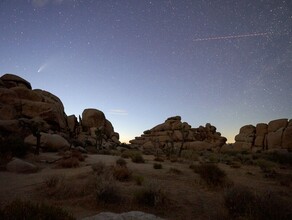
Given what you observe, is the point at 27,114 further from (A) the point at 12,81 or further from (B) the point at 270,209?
(B) the point at 270,209

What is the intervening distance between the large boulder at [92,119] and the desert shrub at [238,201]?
46073 mm

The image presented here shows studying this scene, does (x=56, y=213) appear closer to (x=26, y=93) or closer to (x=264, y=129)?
(x=26, y=93)

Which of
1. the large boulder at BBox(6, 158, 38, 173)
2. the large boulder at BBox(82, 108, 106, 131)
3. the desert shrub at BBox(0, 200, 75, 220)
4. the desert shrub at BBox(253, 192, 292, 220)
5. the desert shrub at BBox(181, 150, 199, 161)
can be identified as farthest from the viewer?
the large boulder at BBox(82, 108, 106, 131)

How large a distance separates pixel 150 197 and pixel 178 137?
54305 millimetres

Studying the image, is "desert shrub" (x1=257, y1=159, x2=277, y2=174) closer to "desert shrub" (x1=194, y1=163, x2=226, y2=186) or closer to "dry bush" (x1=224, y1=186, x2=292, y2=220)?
"desert shrub" (x1=194, y1=163, x2=226, y2=186)

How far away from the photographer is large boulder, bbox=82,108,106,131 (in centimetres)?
5231

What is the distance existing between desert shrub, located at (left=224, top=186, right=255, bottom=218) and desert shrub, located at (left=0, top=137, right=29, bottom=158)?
15.9 metres

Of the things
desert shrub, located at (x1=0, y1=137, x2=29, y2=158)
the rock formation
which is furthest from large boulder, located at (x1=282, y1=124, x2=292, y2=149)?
desert shrub, located at (x1=0, y1=137, x2=29, y2=158)

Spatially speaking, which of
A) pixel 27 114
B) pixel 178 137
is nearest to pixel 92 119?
pixel 27 114

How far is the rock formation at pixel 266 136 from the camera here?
45.2 meters

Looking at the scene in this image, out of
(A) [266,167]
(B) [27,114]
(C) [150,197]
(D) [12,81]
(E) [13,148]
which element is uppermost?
(D) [12,81]

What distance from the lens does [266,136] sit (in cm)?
5103

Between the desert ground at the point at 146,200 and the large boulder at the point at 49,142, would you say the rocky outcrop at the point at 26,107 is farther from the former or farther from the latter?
the desert ground at the point at 146,200

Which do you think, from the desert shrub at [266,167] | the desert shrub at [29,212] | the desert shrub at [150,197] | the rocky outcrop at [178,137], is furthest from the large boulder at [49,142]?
the rocky outcrop at [178,137]
